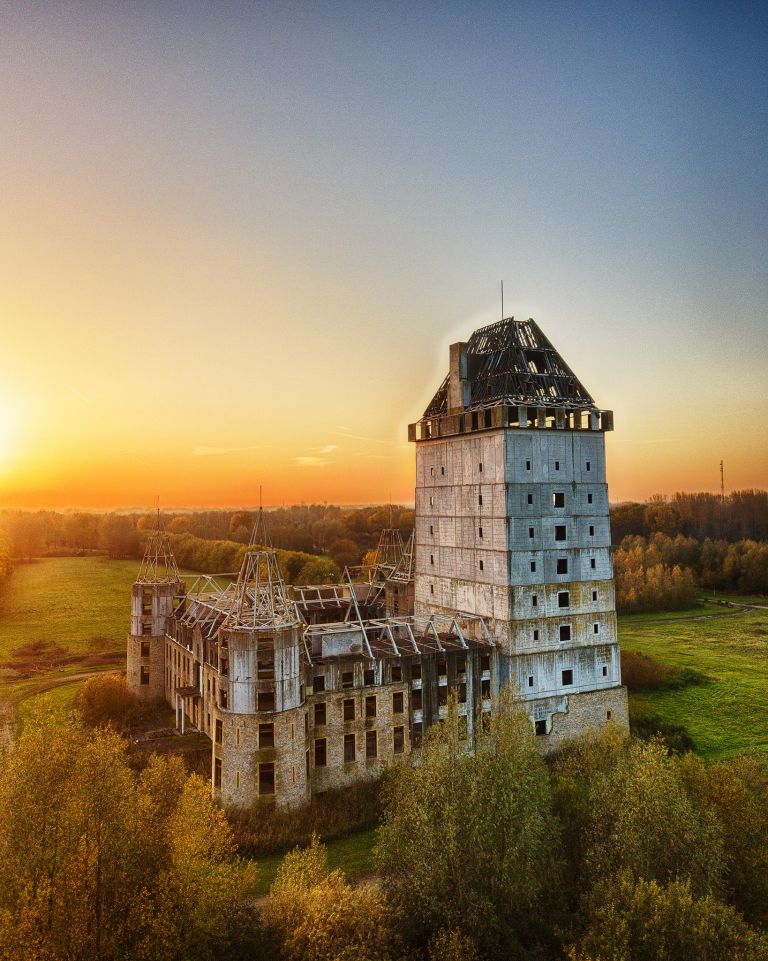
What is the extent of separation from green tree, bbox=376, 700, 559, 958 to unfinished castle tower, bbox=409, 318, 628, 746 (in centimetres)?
2071

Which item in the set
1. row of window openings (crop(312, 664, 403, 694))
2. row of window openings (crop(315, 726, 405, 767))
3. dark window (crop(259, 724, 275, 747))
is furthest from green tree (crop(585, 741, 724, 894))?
dark window (crop(259, 724, 275, 747))

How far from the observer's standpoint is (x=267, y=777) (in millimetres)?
40906

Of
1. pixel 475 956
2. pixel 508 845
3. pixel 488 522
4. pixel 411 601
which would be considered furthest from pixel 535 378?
pixel 475 956

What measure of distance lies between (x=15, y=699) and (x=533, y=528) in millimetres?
53143

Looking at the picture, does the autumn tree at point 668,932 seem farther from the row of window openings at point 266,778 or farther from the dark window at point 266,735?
the dark window at point 266,735

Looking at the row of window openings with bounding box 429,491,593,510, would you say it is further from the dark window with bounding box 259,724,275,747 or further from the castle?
the dark window with bounding box 259,724,275,747

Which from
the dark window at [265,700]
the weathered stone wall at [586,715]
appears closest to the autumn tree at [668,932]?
the dark window at [265,700]

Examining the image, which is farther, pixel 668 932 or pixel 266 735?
pixel 266 735

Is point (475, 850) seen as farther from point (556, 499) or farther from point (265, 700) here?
point (556, 499)

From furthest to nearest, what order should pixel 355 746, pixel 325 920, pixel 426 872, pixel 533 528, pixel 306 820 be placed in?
pixel 533 528 < pixel 355 746 < pixel 306 820 < pixel 426 872 < pixel 325 920

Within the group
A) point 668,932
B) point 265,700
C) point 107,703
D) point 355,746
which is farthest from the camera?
point 107,703

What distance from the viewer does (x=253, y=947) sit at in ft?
81.7

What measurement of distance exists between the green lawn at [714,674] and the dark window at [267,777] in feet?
122

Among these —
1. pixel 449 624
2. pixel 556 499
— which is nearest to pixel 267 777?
pixel 449 624
